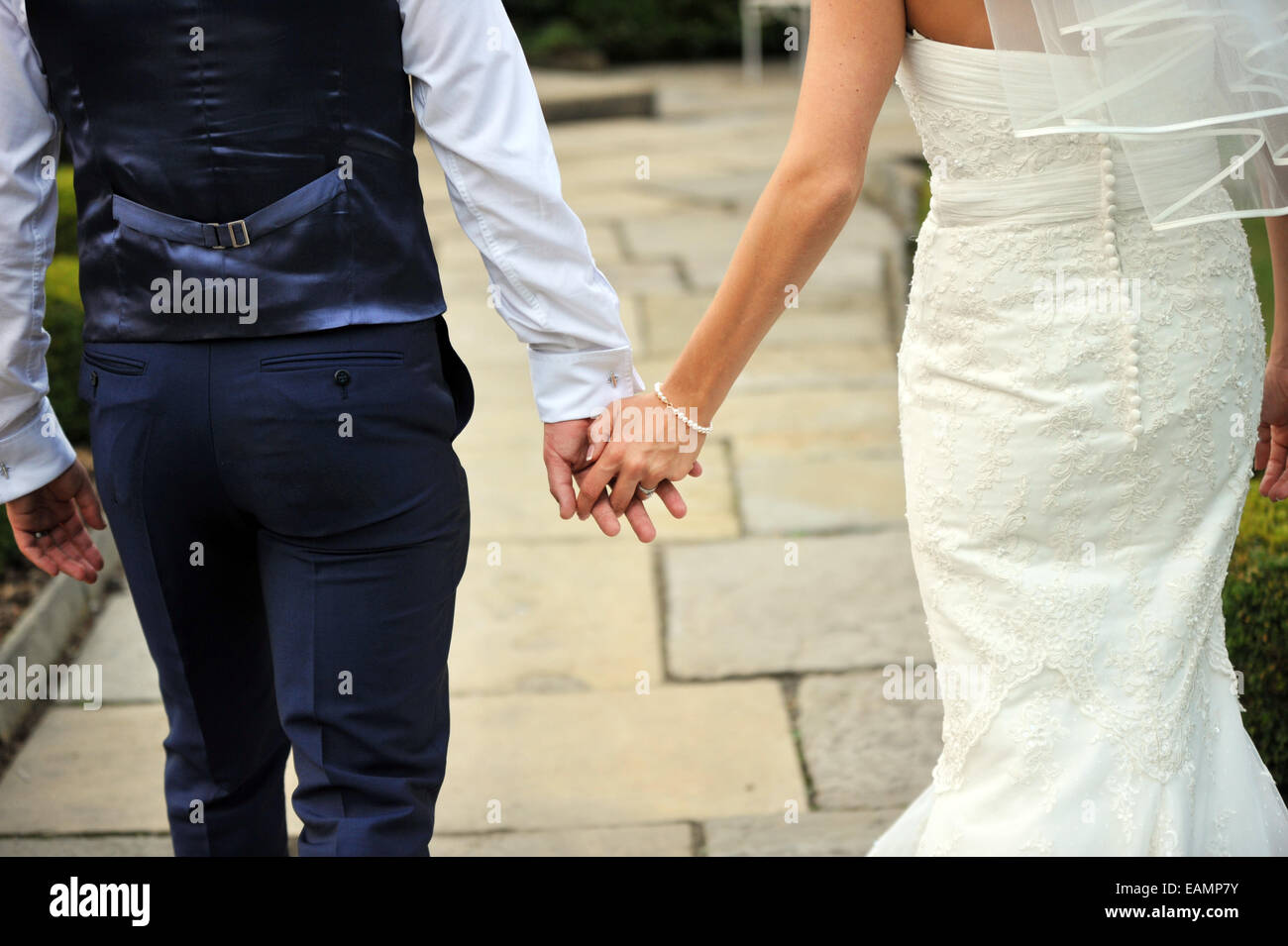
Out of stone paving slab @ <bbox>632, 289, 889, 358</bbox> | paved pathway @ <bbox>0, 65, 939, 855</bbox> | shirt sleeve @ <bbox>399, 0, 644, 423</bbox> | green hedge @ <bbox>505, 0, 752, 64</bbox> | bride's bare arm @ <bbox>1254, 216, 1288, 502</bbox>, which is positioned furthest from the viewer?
green hedge @ <bbox>505, 0, 752, 64</bbox>

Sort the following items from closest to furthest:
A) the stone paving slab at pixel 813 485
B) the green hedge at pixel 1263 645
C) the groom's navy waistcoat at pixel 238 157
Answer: the groom's navy waistcoat at pixel 238 157 → the green hedge at pixel 1263 645 → the stone paving slab at pixel 813 485

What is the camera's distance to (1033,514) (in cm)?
190

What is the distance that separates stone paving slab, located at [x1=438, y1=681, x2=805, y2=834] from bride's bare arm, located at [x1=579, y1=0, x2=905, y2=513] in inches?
51.8

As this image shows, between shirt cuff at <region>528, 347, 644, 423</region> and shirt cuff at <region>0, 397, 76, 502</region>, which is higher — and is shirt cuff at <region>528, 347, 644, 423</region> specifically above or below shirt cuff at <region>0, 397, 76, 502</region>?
above

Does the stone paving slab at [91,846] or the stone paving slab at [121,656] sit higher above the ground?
the stone paving slab at [121,656]

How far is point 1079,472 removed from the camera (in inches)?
73.9

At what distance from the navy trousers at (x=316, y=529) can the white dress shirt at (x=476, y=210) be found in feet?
0.47

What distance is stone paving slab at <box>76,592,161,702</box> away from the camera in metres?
3.77

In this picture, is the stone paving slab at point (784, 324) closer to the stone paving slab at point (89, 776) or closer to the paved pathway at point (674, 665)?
the paved pathway at point (674, 665)

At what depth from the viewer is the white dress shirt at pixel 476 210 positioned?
1901 millimetres

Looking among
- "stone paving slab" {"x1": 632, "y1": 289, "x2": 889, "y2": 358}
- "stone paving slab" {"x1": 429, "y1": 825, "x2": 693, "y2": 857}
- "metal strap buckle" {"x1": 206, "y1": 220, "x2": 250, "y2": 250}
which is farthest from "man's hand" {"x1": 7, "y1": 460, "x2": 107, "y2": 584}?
"stone paving slab" {"x1": 632, "y1": 289, "x2": 889, "y2": 358}

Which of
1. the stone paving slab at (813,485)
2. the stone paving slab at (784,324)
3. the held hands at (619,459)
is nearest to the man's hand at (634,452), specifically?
the held hands at (619,459)

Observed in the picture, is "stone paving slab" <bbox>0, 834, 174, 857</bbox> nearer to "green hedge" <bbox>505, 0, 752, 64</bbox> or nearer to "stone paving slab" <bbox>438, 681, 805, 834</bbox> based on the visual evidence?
"stone paving slab" <bbox>438, 681, 805, 834</bbox>

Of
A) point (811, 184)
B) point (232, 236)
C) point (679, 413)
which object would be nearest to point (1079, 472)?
point (811, 184)
